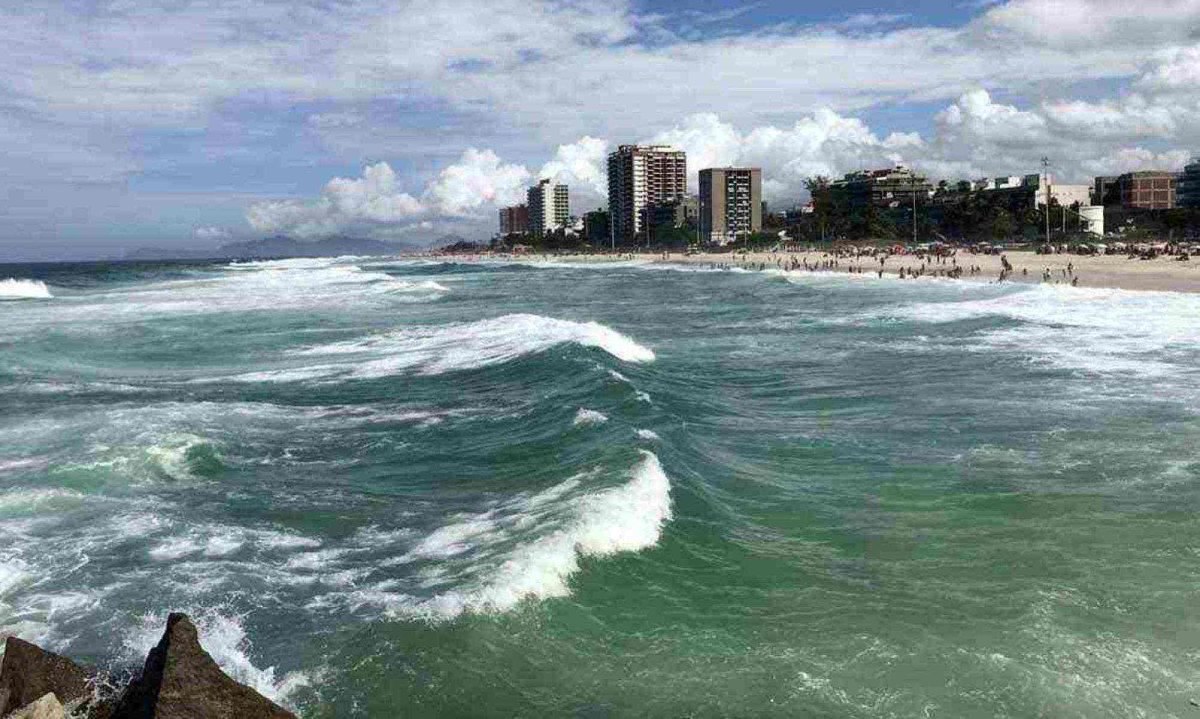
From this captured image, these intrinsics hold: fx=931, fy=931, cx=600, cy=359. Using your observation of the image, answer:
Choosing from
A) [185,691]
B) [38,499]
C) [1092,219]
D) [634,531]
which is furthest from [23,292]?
[1092,219]

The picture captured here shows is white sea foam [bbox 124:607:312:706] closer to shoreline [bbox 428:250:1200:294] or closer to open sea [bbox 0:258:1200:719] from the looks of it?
open sea [bbox 0:258:1200:719]

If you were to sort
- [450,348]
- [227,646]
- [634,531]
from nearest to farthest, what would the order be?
[227,646], [634,531], [450,348]

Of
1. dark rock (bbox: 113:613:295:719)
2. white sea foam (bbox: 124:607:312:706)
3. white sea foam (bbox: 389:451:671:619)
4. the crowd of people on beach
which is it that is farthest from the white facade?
dark rock (bbox: 113:613:295:719)

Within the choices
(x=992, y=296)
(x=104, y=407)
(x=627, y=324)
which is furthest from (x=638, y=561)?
(x=992, y=296)

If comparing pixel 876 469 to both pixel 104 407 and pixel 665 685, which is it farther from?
pixel 104 407

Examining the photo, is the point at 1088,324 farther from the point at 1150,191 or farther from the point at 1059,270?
the point at 1150,191

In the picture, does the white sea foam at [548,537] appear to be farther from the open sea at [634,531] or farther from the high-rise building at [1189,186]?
the high-rise building at [1189,186]

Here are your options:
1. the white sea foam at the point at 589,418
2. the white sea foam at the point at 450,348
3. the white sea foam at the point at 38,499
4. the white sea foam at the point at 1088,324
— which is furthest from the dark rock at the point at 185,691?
the white sea foam at the point at 1088,324
